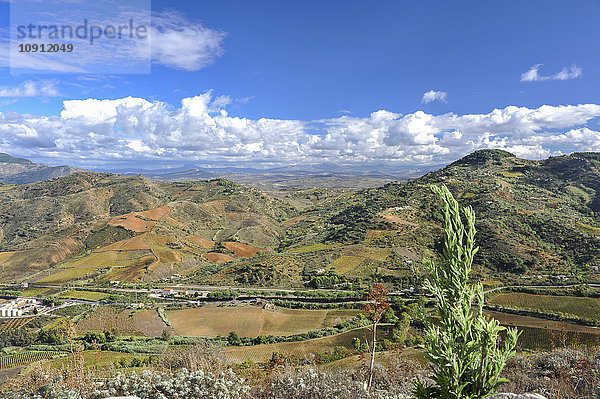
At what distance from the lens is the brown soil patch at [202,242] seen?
336 ft

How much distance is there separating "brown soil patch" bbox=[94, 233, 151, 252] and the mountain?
1.56 ft

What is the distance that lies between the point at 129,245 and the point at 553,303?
10715cm

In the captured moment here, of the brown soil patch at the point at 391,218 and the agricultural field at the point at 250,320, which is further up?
the brown soil patch at the point at 391,218

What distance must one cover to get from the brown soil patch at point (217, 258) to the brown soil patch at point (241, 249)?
438 centimetres

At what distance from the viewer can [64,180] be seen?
500ft

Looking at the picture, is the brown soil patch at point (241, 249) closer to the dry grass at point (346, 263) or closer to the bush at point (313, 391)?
the dry grass at point (346, 263)

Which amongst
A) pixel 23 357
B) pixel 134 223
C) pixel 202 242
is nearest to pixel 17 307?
pixel 23 357

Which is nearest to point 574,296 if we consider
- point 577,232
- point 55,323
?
point 577,232

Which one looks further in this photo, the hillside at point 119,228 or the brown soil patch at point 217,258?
the brown soil patch at point 217,258

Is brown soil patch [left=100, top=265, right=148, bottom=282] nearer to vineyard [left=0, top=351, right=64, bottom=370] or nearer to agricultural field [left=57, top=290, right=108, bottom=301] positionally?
agricultural field [left=57, top=290, right=108, bottom=301]

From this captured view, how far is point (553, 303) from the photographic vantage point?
47781 millimetres

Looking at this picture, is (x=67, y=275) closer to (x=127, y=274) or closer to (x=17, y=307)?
(x=127, y=274)

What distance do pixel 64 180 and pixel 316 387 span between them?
188909 mm

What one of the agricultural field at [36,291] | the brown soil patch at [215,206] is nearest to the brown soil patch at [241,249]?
the brown soil patch at [215,206]
